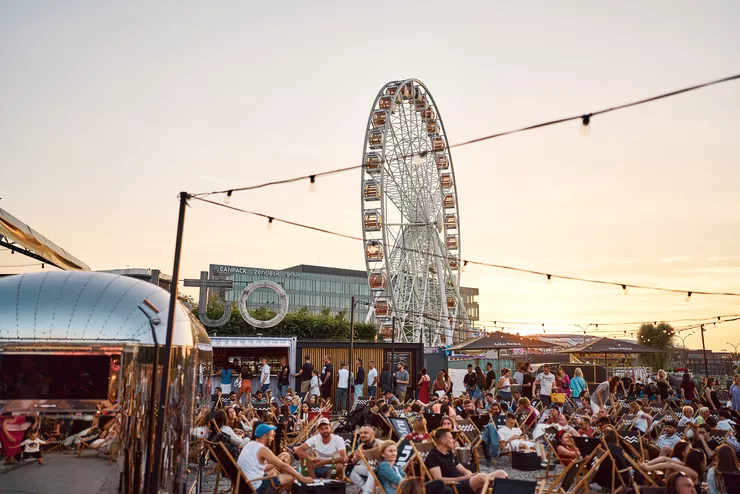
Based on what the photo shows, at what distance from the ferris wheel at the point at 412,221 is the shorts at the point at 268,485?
22.7m

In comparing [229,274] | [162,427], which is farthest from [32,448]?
[229,274]

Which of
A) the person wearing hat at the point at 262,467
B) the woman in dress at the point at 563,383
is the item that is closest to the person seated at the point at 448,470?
the person wearing hat at the point at 262,467

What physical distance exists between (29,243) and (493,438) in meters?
9.51

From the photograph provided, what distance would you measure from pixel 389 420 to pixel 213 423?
118 inches

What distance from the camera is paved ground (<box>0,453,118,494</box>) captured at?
6.30 metres

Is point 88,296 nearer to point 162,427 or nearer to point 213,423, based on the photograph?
point 162,427

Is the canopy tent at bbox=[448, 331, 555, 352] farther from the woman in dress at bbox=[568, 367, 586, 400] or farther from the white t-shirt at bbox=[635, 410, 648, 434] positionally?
the white t-shirt at bbox=[635, 410, 648, 434]

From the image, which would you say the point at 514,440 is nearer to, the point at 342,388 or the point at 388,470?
the point at 388,470

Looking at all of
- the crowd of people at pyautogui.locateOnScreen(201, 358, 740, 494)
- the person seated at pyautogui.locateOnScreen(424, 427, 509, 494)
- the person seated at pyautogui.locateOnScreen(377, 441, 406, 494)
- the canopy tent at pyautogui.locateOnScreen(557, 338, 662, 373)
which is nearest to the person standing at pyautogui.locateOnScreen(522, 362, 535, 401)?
the crowd of people at pyautogui.locateOnScreen(201, 358, 740, 494)

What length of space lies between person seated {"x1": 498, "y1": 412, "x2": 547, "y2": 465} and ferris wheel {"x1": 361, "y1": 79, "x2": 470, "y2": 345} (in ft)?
60.2

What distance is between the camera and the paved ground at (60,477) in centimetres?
630

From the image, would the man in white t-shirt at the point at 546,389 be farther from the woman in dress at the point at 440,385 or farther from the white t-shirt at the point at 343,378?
the white t-shirt at the point at 343,378

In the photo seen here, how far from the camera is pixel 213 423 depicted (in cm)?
1055

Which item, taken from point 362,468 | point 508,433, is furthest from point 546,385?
point 362,468
